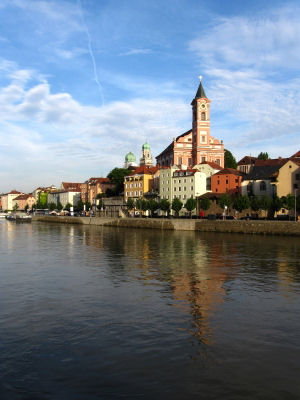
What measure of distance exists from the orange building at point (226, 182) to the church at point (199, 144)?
48.5 feet

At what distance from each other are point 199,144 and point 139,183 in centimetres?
2197

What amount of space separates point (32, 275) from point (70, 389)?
1911 centimetres

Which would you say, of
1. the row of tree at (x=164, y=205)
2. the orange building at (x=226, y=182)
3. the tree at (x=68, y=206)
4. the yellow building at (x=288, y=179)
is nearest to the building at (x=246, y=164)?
the orange building at (x=226, y=182)

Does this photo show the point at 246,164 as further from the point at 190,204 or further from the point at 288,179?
the point at 288,179

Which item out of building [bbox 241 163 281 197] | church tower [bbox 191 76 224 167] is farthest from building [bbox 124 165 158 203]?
building [bbox 241 163 281 197]

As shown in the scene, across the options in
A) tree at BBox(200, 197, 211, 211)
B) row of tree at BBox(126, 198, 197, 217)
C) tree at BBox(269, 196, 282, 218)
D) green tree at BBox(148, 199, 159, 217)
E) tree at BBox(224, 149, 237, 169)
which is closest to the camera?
tree at BBox(269, 196, 282, 218)

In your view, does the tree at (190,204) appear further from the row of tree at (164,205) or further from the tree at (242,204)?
the tree at (242,204)

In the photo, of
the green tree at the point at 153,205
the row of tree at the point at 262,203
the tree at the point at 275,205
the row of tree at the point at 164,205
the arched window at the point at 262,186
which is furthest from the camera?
the green tree at the point at 153,205

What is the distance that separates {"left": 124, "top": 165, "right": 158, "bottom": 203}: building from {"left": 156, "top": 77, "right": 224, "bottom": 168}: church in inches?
339

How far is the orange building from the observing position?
109m

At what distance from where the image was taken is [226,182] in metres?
110

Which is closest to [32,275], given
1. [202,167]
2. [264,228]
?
[264,228]

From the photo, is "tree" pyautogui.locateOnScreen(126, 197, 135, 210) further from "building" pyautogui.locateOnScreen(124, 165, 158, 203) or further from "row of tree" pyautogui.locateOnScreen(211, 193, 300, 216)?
"row of tree" pyautogui.locateOnScreen(211, 193, 300, 216)

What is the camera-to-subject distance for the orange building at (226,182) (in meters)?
109
